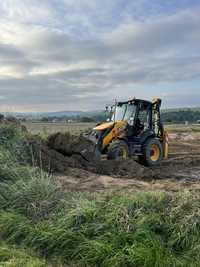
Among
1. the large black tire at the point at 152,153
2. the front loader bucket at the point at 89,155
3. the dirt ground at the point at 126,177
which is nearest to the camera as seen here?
the dirt ground at the point at 126,177

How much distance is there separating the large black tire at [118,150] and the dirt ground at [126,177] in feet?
Answer: 1.28

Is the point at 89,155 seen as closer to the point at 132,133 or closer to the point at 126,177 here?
the point at 126,177

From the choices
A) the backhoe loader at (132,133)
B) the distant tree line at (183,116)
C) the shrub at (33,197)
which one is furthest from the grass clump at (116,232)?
the distant tree line at (183,116)

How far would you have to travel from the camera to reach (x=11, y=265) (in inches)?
147

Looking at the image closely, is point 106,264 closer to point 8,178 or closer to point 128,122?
point 8,178

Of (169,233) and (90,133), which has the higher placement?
(90,133)

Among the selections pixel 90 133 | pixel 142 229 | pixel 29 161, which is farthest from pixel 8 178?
pixel 90 133

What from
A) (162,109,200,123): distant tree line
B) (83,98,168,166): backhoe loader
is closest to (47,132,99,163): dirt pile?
(83,98,168,166): backhoe loader

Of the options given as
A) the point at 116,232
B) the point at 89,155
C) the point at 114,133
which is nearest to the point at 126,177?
the point at 89,155

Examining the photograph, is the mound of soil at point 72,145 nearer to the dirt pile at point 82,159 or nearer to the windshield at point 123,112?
the dirt pile at point 82,159

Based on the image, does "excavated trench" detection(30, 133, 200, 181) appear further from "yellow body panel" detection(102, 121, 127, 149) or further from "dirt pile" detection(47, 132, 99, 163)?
"yellow body panel" detection(102, 121, 127, 149)

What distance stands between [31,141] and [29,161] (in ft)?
3.89

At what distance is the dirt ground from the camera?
24.4 ft

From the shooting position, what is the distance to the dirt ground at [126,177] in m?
7.45
